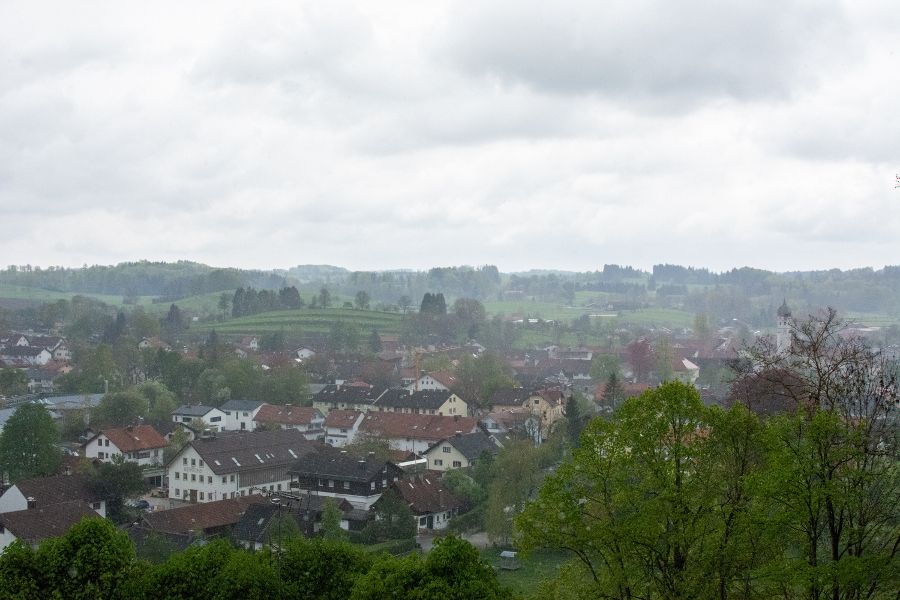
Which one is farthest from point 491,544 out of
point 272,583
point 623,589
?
point 623,589

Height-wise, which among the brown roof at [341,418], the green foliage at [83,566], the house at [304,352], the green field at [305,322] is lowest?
the brown roof at [341,418]

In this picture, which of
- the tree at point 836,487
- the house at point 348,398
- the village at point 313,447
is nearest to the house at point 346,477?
the village at point 313,447

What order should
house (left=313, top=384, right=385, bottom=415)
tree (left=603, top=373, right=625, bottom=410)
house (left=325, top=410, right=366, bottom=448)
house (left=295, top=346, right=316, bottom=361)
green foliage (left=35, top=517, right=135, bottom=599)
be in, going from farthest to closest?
house (left=295, top=346, right=316, bottom=361) → house (left=313, top=384, right=385, bottom=415) → house (left=325, top=410, right=366, bottom=448) → tree (left=603, top=373, right=625, bottom=410) → green foliage (left=35, top=517, right=135, bottom=599)

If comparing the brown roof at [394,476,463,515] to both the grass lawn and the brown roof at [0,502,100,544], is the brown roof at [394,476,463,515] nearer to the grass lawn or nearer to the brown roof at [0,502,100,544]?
the grass lawn

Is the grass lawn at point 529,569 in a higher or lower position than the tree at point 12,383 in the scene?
lower

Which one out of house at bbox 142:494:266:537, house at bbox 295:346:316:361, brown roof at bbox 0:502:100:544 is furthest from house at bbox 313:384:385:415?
brown roof at bbox 0:502:100:544

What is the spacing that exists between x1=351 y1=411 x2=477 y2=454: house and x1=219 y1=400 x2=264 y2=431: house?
7.95 metres

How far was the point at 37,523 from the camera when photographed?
30.5m

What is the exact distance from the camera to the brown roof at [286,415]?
58.3 meters

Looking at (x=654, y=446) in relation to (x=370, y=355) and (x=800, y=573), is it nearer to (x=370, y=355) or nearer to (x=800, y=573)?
(x=800, y=573)

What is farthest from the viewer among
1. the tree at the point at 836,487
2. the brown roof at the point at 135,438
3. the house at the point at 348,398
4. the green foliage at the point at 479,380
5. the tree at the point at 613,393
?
the green foliage at the point at 479,380

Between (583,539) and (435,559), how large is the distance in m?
2.61

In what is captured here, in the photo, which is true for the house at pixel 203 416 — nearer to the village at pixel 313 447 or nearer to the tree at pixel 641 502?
the village at pixel 313 447

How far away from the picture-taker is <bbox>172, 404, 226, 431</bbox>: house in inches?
2282
